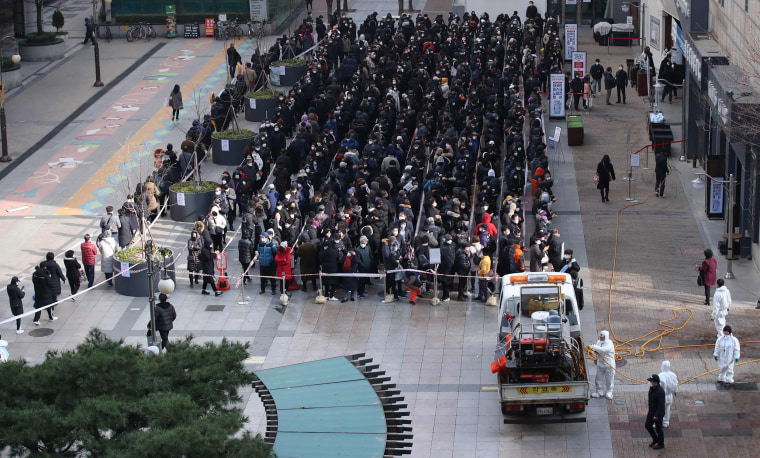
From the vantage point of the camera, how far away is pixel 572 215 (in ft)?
108

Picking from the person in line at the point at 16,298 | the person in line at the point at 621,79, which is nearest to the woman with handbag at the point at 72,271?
the person in line at the point at 16,298

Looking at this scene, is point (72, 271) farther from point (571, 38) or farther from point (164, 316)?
point (571, 38)

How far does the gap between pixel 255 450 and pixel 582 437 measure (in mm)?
9335

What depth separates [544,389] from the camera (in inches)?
817

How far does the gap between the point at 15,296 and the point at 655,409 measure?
1352 cm

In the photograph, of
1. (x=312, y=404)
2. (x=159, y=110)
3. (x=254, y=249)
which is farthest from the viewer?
(x=159, y=110)

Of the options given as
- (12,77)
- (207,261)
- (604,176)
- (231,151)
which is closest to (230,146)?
(231,151)

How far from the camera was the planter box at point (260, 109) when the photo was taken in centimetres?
4172

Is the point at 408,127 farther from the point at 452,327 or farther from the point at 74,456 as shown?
the point at 74,456

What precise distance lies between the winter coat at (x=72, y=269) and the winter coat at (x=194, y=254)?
245 cm

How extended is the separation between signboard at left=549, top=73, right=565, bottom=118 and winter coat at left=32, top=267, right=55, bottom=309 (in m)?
20.1

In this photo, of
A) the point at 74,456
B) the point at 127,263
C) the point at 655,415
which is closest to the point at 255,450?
the point at 74,456

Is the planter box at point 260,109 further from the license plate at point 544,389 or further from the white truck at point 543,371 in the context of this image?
the license plate at point 544,389

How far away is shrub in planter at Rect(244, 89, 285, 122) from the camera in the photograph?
4172cm
